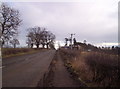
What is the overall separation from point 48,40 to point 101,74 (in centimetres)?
13351

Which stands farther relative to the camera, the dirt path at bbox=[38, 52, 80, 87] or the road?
the road

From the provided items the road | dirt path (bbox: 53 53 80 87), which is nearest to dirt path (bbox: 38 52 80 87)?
dirt path (bbox: 53 53 80 87)

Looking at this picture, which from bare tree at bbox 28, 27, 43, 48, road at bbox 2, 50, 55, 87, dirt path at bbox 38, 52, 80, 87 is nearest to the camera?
dirt path at bbox 38, 52, 80, 87

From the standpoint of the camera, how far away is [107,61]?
33.3ft

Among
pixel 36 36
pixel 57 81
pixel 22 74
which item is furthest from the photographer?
pixel 36 36

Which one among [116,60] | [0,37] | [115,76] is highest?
[0,37]

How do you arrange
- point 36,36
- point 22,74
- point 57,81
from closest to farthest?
point 57,81, point 22,74, point 36,36

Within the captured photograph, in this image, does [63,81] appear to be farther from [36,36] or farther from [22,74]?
[36,36]

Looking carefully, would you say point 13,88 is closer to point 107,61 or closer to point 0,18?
point 107,61

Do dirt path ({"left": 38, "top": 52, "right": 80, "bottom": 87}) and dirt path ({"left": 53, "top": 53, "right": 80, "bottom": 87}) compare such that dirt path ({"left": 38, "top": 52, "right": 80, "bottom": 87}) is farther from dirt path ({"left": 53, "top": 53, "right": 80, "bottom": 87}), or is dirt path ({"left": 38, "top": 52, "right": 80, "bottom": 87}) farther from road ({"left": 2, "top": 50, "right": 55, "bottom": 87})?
road ({"left": 2, "top": 50, "right": 55, "bottom": 87})

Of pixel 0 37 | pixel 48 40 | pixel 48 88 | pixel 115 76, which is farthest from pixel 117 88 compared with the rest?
pixel 48 40

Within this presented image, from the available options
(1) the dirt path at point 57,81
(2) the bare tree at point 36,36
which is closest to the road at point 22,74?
(1) the dirt path at point 57,81

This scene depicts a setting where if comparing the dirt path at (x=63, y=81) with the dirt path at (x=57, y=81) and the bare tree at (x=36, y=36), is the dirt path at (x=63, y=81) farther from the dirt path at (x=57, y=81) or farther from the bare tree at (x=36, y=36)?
the bare tree at (x=36, y=36)

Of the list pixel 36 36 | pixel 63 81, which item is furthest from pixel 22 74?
pixel 36 36
